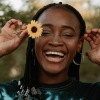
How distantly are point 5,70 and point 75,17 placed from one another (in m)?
9.54

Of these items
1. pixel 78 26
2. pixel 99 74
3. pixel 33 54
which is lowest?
pixel 99 74

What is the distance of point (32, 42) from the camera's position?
13.5 feet

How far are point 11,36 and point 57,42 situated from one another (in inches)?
21.7

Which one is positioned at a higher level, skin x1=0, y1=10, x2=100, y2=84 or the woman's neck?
skin x1=0, y1=10, x2=100, y2=84

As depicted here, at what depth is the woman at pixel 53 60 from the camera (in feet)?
12.7

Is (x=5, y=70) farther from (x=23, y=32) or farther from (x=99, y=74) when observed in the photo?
(x=23, y=32)

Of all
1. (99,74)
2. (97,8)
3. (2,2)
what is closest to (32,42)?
(2,2)

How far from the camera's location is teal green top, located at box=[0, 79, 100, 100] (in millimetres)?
3867

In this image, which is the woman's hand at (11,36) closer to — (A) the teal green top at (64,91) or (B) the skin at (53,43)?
(B) the skin at (53,43)

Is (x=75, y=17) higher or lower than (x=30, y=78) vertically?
higher

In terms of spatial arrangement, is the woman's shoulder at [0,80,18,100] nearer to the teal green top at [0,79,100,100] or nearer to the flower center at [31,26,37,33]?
the teal green top at [0,79,100,100]

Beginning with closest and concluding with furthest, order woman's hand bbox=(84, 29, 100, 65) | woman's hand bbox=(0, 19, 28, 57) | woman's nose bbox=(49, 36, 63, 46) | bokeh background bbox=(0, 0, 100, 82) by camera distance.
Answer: woman's nose bbox=(49, 36, 63, 46), woman's hand bbox=(0, 19, 28, 57), woman's hand bbox=(84, 29, 100, 65), bokeh background bbox=(0, 0, 100, 82)

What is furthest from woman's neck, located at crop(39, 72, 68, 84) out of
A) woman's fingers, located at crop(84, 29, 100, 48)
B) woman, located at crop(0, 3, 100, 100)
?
woman's fingers, located at crop(84, 29, 100, 48)

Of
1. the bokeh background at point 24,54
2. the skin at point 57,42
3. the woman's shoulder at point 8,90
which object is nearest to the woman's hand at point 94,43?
the skin at point 57,42
